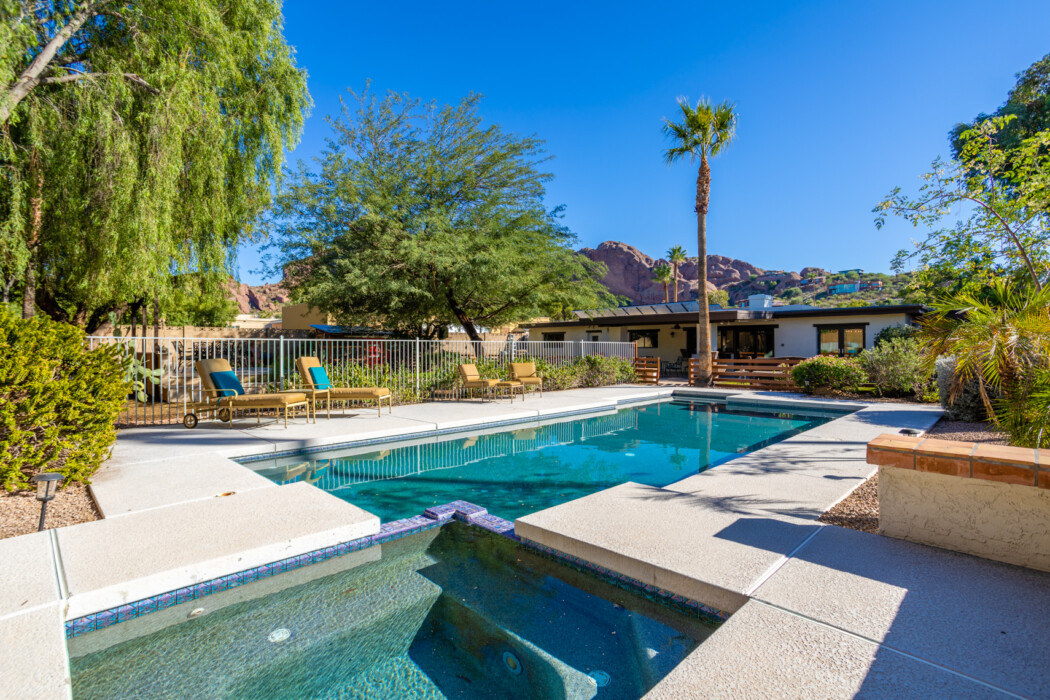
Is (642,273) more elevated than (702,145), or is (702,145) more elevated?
(642,273)

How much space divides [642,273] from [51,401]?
88.0 meters

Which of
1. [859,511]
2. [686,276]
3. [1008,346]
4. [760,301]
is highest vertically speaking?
[686,276]

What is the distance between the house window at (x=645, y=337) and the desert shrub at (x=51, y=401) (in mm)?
23458

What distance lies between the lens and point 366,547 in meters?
3.72

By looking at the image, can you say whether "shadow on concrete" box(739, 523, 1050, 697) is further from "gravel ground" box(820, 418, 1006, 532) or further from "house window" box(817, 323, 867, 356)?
"house window" box(817, 323, 867, 356)

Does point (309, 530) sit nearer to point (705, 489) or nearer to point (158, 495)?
point (158, 495)

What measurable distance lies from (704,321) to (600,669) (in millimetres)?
16078

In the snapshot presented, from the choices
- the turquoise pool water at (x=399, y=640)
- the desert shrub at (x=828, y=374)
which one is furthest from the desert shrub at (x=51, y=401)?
the desert shrub at (x=828, y=374)

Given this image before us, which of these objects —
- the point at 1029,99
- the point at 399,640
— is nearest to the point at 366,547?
the point at 399,640

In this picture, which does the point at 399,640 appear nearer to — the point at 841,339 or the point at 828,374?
the point at 828,374

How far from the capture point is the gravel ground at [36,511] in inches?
145

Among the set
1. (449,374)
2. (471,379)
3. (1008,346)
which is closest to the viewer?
(1008,346)

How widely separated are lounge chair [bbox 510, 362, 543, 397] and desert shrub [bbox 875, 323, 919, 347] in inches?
482

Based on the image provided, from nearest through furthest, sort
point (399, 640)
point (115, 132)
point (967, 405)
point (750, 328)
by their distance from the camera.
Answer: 1. point (399, 640)
2. point (115, 132)
3. point (967, 405)
4. point (750, 328)
